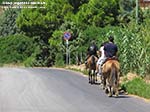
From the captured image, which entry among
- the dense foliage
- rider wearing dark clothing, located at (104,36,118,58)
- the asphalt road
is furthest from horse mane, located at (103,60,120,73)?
the dense foliage

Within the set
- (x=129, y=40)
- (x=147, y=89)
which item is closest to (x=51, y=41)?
(x=129, y=40)

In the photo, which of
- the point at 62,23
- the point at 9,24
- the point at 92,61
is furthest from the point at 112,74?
the point at 9,24

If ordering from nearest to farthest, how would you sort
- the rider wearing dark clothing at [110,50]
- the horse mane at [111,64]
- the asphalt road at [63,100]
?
1. the asphalt road at [63,100]
2. the horse mane at [111,64]
3. the rider wearing dark clothing at [110,50]

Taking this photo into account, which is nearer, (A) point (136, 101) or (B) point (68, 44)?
(A) point (136, 101)

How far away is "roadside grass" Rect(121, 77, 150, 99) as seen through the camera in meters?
20.3

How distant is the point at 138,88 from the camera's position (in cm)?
2152

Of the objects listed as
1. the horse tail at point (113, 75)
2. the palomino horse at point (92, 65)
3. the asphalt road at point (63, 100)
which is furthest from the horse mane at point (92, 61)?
the horse tail at point (113, 75)

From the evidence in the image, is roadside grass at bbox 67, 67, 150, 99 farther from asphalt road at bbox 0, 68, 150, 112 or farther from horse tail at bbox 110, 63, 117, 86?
horse tail at bbox 110, 63, 117, 86

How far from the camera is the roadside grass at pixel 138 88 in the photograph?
66.7ft

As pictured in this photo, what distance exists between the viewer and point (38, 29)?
234 feet

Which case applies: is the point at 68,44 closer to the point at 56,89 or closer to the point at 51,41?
the point at 51,41

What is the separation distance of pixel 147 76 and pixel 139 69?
5.40 feet

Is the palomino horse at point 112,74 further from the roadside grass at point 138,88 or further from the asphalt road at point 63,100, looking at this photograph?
the roadside grass at point 138,88

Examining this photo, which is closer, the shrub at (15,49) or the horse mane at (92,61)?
the horse mane at (92,61)
